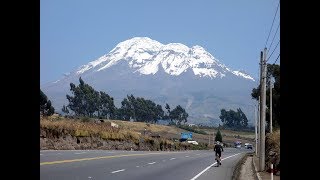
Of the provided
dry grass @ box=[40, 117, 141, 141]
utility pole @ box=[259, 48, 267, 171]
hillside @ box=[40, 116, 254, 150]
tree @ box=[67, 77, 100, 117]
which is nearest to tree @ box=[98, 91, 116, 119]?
tree @ box=[67, 77, 100, 117]

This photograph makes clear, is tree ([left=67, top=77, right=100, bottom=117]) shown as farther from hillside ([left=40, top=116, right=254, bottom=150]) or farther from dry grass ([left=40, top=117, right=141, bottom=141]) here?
dry grass ([left=40, top=117, right=141, bottom=141])

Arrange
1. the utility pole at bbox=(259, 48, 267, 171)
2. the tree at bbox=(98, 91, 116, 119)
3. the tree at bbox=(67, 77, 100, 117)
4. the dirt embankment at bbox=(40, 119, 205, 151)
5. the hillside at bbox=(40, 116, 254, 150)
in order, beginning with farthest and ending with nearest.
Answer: the tree at bbox=(98, 91, 116, 119), the tree at bbox=(67, 77, 100, 117), the hillside at bbox=(40, 116, 254, 150), the dirt embankment at bbox=(40, 119, 205, 151), the utility pole at bbox=(259, 48, 267, 171)

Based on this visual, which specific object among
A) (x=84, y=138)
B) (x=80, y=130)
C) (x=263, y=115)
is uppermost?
(x=263, y=115)

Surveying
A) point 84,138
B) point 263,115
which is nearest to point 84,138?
point 84,138

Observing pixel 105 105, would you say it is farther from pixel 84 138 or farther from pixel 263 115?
pixel 263 115

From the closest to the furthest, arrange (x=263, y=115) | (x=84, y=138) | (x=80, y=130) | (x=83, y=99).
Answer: (x=263, y=115)
(x=80, y=130)
(x=84, y=138)
(x=83, y=99)

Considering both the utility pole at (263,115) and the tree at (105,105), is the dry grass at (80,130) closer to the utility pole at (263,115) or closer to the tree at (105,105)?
the utility pole at (263,115)

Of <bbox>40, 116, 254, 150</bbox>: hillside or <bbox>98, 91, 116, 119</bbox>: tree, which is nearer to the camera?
<bbox>40, 116, 254, 150</bbox>: hillside

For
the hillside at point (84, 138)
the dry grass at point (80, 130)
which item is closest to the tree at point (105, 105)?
the hillside at point (84, 138)

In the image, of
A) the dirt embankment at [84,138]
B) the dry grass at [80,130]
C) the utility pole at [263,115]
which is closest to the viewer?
the utility pole at [263,115]
